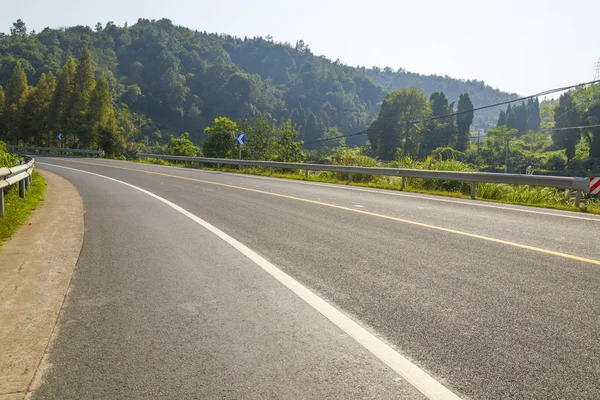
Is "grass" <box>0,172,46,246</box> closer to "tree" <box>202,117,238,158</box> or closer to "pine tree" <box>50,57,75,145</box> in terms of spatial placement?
"tree" <box>202,117,238,158</box>

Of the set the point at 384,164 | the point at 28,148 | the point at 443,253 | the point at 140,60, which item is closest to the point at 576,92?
the point at 384,164

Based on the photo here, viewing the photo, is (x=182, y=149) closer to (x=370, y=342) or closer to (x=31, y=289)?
(x=31, y=289)

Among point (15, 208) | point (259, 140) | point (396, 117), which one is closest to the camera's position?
point (15, 208)

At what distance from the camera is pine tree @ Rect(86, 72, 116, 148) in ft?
206

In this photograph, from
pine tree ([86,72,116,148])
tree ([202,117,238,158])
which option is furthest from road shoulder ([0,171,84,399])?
pine tree ([86,72,116,148])

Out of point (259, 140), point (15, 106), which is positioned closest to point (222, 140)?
point (259, 140)

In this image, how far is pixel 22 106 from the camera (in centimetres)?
7544

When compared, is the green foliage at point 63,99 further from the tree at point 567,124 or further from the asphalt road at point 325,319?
the tree at point 567,124

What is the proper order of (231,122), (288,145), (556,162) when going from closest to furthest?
1. (288,145)
2. (231,122)
3. (556,162)

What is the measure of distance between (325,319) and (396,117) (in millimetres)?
122111

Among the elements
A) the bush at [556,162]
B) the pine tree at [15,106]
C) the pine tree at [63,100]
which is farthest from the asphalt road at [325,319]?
the bush at [556,162]

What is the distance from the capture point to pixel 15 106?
253ft

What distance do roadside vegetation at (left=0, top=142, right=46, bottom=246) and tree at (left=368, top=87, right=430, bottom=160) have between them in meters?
104

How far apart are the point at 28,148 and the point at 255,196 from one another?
191 ft
